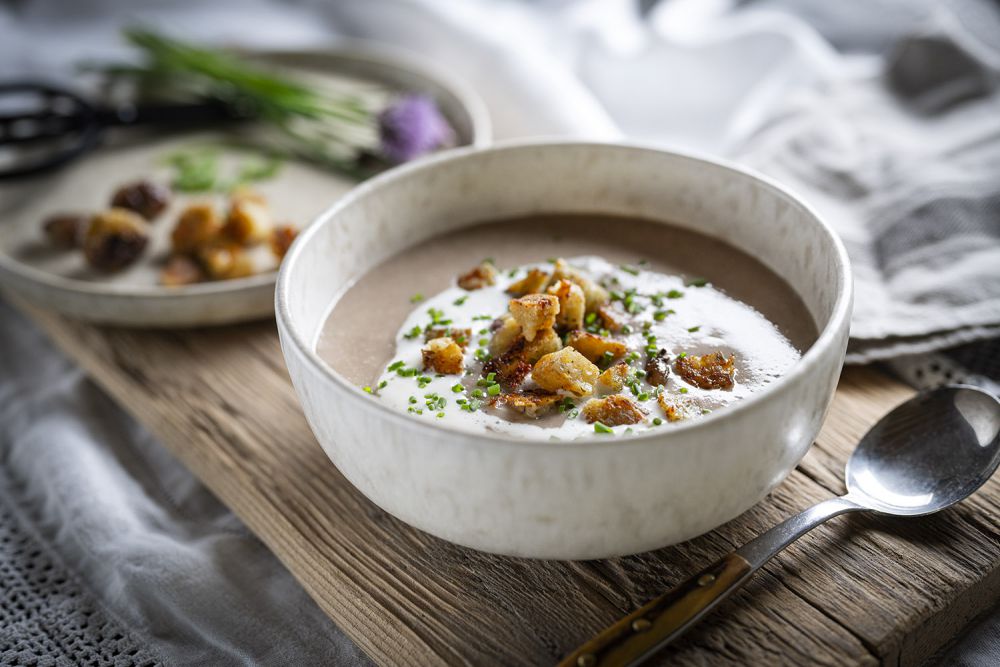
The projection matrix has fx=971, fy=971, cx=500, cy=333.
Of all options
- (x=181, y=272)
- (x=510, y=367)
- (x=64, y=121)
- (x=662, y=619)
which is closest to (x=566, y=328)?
(x=510, y=367)

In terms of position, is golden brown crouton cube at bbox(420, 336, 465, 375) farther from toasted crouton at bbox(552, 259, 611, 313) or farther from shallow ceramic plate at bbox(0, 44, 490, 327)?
shallow ceramic plate at bbox(0, 44, 490, 327)

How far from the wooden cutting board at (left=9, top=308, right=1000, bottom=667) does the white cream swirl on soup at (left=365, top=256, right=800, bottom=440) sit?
0.22 metres

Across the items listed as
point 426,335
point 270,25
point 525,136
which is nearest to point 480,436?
point 426,335

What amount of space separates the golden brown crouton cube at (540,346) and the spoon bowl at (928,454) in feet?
1.77

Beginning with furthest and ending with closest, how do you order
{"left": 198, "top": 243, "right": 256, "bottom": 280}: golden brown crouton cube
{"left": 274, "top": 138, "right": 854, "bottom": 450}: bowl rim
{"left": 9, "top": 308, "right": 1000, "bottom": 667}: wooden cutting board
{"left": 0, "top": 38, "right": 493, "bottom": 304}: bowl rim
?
{"left": 198, "top": 243, "right": 256, "bottom": 280}: golden brown crouton cube → {"left": 0, "top": 38, "right": 493, "bottom": 304}: bowl rim → {"left": 9, "top": 308, "right": 1000, "bottom": 667}: wooden cutting board → {"left": 274, "top": 138, "right": 854, "bottom": 450}: bowl rim

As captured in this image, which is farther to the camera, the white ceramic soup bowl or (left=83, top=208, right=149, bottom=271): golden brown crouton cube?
(left=83, top=208, right=149, bottom=271): golden brown crouton cube

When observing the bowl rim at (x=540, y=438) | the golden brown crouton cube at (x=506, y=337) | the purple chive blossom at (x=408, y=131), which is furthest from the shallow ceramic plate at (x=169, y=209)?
the golden brown crouton cube at (x=506, y=337)

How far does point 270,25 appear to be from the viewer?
388 centimetres

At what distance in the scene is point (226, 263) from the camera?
2.27m

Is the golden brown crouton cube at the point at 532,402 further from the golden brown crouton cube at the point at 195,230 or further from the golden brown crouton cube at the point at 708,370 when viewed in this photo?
the golden brown crouton cube at the point at 195,230

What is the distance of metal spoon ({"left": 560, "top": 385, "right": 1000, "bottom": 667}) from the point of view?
130cm

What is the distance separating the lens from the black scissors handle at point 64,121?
9.01 feet

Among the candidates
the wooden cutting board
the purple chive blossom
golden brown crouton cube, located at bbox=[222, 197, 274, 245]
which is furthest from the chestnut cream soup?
the purple chive blossom

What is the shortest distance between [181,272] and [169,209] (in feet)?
1.21
